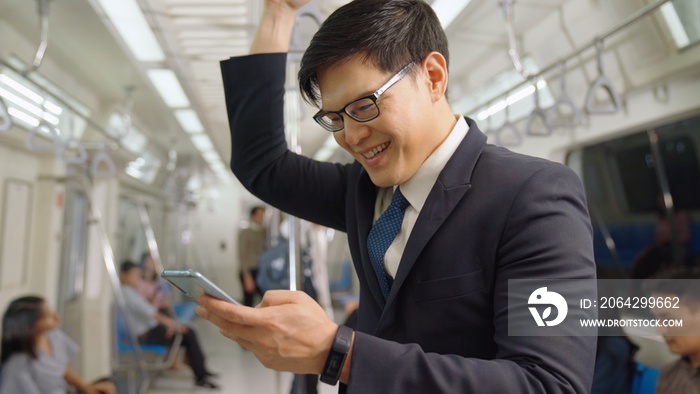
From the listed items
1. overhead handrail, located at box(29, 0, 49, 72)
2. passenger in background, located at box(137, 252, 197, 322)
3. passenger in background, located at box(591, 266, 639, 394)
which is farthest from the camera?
passenger in background, located at box(137, 252, 197, 322)

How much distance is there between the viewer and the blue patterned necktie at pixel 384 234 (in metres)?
0.82

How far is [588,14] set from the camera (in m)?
2.33

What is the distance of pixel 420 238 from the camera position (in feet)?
A: 2.38

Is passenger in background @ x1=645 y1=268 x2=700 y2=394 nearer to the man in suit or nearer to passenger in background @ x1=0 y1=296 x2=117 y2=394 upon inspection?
the man in suit

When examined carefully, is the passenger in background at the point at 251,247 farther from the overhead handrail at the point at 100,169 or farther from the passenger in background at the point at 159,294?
the overhead handrail at the point at 100,169

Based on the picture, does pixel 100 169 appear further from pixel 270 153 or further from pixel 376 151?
pixel 376 151

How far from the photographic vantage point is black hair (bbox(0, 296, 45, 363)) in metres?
2.74

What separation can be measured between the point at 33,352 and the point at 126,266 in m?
0.81

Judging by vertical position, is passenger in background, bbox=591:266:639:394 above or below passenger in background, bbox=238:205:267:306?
below

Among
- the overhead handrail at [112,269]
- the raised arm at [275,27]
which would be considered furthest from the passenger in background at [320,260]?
the overhead handrail at [112,269]

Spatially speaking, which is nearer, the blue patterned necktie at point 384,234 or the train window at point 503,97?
the blue patterned necktie at point 384,234

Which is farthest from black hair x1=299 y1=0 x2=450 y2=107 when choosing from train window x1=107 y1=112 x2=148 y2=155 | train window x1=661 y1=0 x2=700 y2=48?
train window x1=107 y1=112 x2=148 y2=155

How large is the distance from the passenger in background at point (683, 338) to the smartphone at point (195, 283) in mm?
1874

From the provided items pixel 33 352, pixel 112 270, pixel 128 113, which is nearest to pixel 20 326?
pixel 33 352
